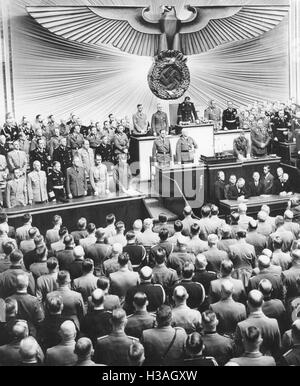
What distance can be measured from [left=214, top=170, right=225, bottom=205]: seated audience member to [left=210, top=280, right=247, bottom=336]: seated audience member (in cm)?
564

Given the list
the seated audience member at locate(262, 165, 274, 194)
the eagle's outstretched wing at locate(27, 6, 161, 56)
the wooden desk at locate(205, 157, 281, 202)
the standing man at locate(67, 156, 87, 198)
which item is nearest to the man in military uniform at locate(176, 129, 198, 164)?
the wooden desk at locate(205, 157, 281, 202)

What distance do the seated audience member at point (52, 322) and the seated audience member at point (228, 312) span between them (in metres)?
1.46

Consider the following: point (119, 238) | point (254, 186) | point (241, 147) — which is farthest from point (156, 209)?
point (119, 238)

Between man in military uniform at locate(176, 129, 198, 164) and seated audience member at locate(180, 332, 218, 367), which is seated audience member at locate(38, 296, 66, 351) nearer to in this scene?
seated audience member at locate(180, 332, 218, 367)

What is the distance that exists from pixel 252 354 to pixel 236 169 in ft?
24.6

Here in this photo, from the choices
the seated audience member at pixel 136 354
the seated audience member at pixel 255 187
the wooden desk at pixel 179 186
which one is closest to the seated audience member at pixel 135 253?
the seated audience member at pixel 136 354

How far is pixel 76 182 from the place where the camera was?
10609 millimetres

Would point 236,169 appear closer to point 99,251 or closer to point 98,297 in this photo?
point 99,251

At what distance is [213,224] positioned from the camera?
341 inches

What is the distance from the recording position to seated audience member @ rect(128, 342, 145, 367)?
4.78 metres

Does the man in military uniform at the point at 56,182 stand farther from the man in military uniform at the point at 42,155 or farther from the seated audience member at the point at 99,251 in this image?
the seated audience member at the point at 99,251

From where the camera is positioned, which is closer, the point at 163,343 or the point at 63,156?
the point at 163,343

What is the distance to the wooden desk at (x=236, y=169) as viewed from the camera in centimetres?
1164
